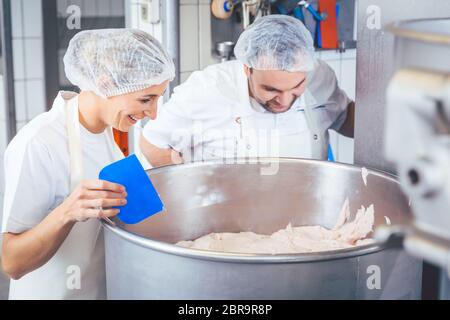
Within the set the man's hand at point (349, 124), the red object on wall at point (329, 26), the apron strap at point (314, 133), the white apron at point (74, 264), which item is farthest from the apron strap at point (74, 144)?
the red object on wall at point (329, 26)

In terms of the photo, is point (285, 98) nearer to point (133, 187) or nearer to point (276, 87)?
point (276, 87)

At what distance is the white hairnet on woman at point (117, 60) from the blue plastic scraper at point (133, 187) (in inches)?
10.5

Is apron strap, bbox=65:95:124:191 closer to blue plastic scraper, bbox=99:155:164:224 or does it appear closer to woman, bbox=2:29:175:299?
woman, bbox=2:29:175:299

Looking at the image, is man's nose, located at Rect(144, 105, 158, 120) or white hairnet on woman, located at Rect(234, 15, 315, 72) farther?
white hairnet on woman, located at Rect(234, 15, 315, 72)

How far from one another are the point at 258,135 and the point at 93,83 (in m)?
0.72

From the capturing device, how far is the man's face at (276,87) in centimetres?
166

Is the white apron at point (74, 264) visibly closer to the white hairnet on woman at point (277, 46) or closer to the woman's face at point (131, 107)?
the woman's face at point (131, 107)

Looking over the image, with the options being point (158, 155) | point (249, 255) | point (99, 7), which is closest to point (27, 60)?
point (99, 7)

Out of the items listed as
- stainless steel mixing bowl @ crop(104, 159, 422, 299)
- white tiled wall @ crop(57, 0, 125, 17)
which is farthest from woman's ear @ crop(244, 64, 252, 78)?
white tiled wall @ crop(57, 0, 125, 17)

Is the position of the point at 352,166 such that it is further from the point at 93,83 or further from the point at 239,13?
the point at 239,13

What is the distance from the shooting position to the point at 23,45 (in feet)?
8.59

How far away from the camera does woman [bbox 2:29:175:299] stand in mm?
1208

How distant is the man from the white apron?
0.60m
